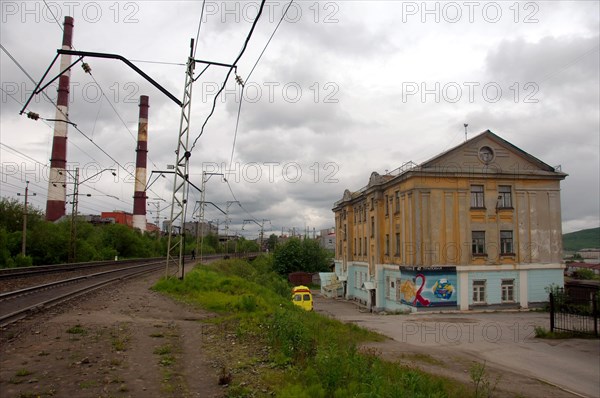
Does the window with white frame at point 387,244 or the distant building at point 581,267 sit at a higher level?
the window with white frame at point 387,244

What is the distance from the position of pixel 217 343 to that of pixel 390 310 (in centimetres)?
2734

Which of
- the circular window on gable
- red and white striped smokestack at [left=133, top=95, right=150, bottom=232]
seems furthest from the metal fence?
red and white striped smokestack at [left=133, top=95, right=150, bottom=232]

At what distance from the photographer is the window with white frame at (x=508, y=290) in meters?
31.7

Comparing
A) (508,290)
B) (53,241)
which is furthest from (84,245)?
(508,290)

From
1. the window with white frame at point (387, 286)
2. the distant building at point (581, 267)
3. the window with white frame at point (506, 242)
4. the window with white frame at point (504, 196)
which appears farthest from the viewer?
the distant building at point (581, 267)

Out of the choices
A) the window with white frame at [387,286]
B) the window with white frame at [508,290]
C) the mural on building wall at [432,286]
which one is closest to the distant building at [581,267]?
the window with white frame at [508,290]

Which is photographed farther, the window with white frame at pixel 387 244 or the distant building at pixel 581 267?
the distant building at pixel 581 267

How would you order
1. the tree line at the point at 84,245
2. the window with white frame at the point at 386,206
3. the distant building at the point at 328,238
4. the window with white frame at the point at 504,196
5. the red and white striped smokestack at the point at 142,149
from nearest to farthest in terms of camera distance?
the window with white frame at the point at 504,196 < the window with white frame at the point at 386,206 < the tree line at the point at 84,245 < the red and white striped smokestack at the point at 142,149 < the distant building at the point at 328,238

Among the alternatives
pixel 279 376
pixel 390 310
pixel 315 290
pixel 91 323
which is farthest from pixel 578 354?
pixel 315 290

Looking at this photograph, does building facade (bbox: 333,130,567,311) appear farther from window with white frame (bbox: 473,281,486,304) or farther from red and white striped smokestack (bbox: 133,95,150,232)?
red and white striped smokestack (bbox: 133,95,150,232)

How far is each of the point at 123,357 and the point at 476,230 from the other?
28879 mm

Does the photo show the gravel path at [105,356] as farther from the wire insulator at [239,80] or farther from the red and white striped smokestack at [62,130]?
the red and white striped smokestack at [62,130]

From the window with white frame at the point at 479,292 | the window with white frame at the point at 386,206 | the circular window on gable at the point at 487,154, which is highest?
the circular window on gable at the point at 487,154

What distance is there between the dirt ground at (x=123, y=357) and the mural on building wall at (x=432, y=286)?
1745 cm
